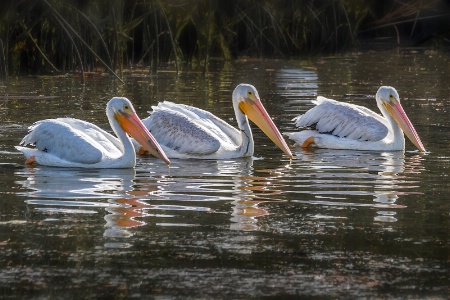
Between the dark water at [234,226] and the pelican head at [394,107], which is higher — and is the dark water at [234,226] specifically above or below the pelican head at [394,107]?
below

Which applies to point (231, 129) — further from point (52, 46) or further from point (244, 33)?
point (244, 33)

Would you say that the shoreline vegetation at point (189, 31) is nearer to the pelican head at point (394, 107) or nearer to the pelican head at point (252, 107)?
the pelican head at point (252, 107)

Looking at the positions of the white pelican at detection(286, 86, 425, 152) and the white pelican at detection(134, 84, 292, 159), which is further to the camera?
the white pelican at detection(286, 86, 425, 152)

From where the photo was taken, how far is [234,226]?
283 inches

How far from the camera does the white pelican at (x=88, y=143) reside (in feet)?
32.0

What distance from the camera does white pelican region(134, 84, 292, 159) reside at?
10797 mm

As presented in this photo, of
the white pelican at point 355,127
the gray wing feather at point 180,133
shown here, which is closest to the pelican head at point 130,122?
the gray wing feather at point 180,133

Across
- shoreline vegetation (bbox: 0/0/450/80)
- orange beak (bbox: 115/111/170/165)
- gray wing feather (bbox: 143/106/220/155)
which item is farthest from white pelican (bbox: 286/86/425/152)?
shoreline vegetation (bbox: 0/0/450/80)

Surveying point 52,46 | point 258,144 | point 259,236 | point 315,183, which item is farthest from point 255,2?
point 259,236

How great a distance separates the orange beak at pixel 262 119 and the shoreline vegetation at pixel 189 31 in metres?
3.76

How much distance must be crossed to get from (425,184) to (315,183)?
2.62 feet

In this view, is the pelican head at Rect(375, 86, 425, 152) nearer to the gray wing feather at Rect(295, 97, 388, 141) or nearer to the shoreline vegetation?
the gray wing feather at Rect(295, 97, 388, 141)

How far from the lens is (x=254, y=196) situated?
8469mm

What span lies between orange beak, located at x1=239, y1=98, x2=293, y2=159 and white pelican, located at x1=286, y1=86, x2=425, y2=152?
88 centimetres
